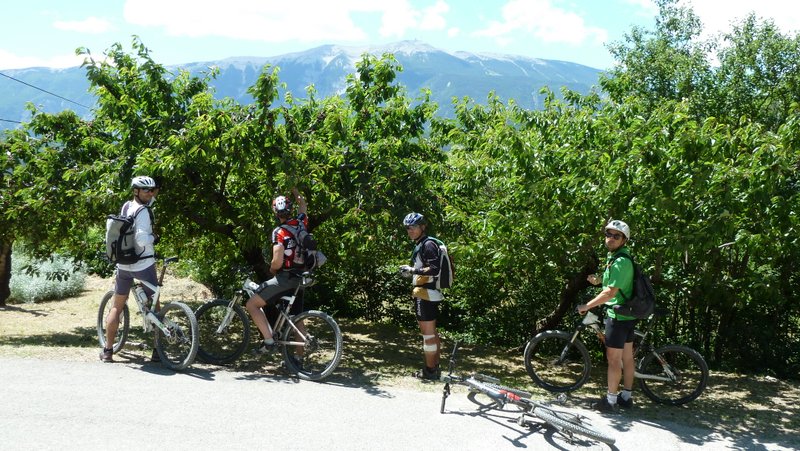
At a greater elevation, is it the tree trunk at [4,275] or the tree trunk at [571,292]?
the tree trunk at [571,292]

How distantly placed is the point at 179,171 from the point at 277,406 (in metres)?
2.89

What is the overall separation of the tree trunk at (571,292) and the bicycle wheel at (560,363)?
1.07 metres

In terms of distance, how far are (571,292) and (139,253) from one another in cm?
553

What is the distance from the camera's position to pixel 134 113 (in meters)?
7.92

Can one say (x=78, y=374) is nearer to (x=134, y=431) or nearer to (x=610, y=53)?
(x=134, y=431)

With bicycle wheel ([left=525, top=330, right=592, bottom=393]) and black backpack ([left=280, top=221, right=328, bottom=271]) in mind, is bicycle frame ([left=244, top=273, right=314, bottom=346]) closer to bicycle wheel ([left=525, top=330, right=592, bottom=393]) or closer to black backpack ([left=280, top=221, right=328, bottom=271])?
black backpack ([left=280, top=221, right=328, bottom=271])

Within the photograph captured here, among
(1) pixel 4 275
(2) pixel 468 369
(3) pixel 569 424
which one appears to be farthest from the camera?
(1) pixel 4 275

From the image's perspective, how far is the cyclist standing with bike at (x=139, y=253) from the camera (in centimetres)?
661

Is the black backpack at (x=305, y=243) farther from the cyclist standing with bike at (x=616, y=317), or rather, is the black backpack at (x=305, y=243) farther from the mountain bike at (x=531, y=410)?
the cyclist standing with bike at (x=616, y=317)

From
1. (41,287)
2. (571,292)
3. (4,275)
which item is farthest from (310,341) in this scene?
(41,287)

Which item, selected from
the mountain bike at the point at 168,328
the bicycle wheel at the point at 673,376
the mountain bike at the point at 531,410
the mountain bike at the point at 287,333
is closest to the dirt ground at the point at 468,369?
the bicycle wheel at the point at 673,376

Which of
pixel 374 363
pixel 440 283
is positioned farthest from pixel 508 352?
pixel 440 283

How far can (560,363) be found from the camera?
725 cm

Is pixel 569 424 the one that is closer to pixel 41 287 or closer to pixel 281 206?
pixel 281 206
